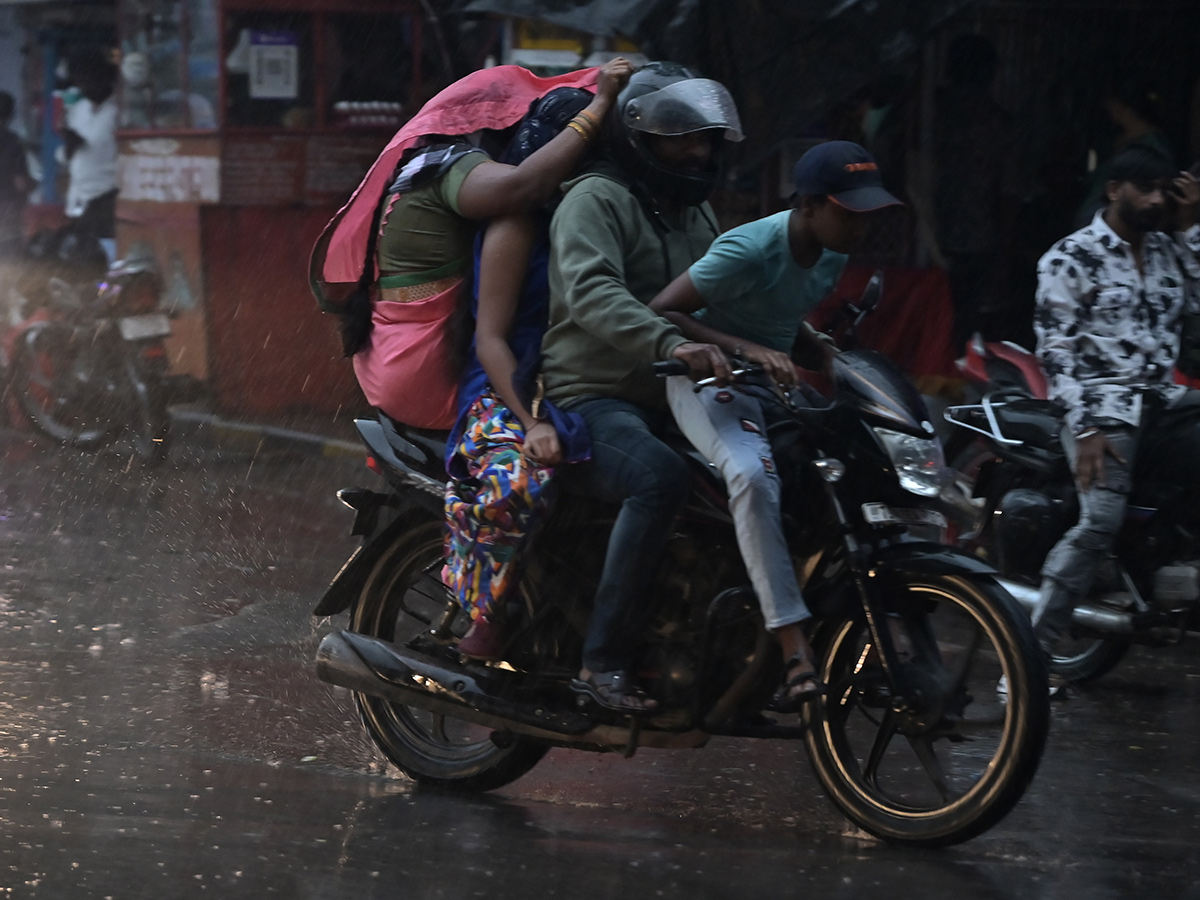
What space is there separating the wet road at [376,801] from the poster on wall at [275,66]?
645cm

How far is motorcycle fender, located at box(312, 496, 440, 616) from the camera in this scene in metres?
4.96

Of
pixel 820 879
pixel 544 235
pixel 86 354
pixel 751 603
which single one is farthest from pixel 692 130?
pixel 86 354

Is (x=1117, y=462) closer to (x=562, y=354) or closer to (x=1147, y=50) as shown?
(x=562, y=354)

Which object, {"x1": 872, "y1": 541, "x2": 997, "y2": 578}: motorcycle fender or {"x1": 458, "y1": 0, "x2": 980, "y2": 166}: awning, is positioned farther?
{"x1": 458, "y1": 0, "x2": 980, "y2": 166}: awning

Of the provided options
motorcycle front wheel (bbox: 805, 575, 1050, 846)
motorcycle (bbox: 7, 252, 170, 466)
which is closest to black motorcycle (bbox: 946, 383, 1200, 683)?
motorcycle front wheel (bbox: 805, 575, 1050, 846)

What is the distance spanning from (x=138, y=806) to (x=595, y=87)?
2159 millimetres

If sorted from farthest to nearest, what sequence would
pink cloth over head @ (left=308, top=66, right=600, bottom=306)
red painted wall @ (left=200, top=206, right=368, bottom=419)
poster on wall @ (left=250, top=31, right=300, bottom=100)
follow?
poster on wall @ (left=250, top=31, right=300, bottom=100) < red painted wall @ (left=200, top=206, right=368, bottom=419) < pink cloth over head @ (left=308, top=66, right=600, bottom=306)

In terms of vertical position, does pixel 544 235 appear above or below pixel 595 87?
below

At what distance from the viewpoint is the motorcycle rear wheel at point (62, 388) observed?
1120cm

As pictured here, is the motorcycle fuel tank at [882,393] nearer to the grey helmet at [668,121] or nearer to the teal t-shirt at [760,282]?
the teal t-shirt at [760,282]

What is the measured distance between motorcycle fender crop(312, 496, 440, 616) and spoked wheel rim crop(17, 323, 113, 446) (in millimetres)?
6603

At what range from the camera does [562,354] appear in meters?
4.48

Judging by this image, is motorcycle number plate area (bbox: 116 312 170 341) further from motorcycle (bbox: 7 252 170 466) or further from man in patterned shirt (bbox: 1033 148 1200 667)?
man in patterned shirt (bbox: 1033 148 1200 667)

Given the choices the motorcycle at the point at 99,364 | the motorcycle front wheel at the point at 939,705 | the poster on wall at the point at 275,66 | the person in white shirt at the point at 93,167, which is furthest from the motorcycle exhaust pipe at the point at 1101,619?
the person in white shirt at the point at 93,167
